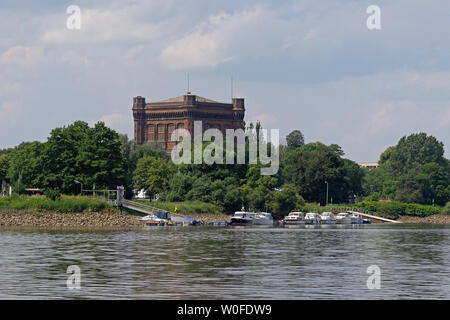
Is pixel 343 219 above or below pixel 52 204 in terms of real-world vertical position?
below

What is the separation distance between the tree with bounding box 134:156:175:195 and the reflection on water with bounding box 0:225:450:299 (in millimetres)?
103160

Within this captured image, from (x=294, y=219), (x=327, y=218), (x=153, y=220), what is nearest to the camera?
(x=153, y=220)

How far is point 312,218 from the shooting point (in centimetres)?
16150

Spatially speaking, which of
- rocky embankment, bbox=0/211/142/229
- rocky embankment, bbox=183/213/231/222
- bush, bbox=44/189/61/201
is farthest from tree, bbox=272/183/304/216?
bush, bbox=44/189/61/201

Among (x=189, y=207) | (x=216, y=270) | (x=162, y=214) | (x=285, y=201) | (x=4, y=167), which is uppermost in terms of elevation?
(x=4, y=167)

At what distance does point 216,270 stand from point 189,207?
→ 9400 cm

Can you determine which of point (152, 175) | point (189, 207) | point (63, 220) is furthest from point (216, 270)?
point (152, 175)

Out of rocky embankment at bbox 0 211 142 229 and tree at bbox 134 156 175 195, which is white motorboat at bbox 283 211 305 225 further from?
rocky embankment at bbox 0 211 142 229

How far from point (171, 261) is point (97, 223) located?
Answer: 6370cm

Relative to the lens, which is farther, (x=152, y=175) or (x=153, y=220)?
(x=152, y=175)

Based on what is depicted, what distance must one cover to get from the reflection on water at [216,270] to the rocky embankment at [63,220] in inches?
1473

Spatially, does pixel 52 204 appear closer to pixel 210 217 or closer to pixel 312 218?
pixel 210 217

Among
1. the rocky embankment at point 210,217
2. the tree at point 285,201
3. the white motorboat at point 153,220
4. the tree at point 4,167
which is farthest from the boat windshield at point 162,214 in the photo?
the tree at point 4,167
